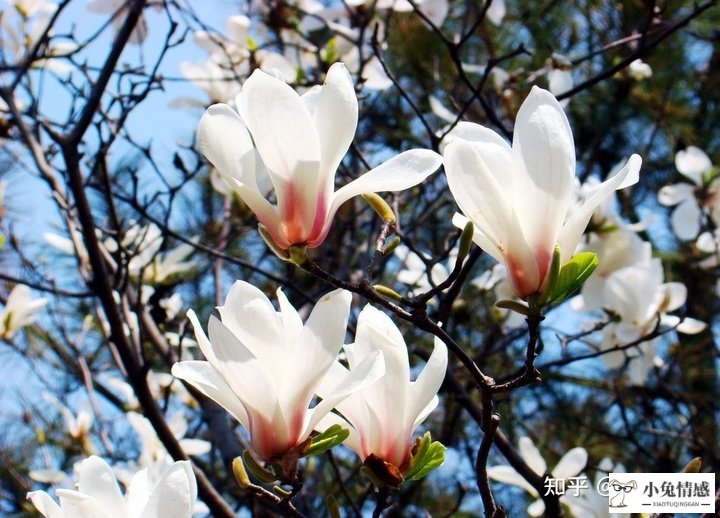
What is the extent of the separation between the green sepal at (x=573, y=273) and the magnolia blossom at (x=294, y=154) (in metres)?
0.12

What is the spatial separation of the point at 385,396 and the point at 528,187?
191 mm

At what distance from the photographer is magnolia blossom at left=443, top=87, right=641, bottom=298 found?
623 millimetres

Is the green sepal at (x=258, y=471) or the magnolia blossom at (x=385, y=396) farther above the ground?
the magnolia blossom at (x=385, y=396)

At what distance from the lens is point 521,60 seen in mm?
2832

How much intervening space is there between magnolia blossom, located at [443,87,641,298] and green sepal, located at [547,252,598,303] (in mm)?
12

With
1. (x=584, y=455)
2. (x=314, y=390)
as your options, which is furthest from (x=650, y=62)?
(x=314, y=390)

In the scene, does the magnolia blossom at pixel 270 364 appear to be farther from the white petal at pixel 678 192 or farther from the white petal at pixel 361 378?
the white petal at pixel 678 192

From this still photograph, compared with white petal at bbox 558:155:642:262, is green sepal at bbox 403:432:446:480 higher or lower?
→ lower

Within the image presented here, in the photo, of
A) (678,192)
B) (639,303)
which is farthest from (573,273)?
(678,192)

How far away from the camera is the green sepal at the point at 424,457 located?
0.68 meters

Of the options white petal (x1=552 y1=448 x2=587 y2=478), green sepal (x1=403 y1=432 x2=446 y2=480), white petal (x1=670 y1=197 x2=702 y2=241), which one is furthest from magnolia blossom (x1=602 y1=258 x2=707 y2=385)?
green sepal (x1=403 y1=432 x2=446 y2=480)

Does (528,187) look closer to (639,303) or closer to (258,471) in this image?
(258,471)

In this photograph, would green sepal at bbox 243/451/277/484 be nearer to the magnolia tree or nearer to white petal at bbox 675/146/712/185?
the magnolia tree

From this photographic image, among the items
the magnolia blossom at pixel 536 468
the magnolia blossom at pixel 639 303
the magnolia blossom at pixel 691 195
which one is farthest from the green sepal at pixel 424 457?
the magnolia blossom at pixel 691 195
